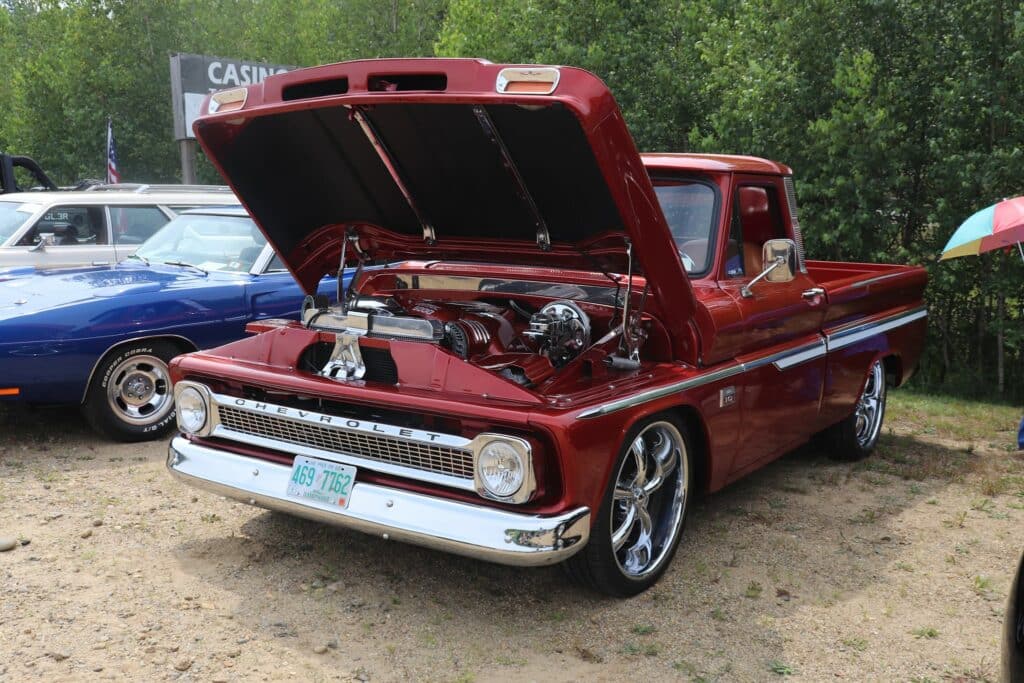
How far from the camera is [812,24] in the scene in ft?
31.6

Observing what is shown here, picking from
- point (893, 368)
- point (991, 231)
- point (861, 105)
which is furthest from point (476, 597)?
point (861, 105)

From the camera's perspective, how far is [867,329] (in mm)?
5762

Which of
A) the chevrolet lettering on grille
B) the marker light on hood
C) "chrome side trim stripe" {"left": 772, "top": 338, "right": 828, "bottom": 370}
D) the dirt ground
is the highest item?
the marker light on hood

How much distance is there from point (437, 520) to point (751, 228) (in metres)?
2.49

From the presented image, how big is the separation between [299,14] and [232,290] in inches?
841

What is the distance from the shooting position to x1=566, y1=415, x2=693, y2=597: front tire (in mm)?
3703

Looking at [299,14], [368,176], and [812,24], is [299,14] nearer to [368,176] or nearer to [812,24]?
[812,24]

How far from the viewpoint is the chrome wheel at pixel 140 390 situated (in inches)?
240

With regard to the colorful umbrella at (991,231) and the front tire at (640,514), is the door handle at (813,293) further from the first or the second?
the front tire at (640,514)

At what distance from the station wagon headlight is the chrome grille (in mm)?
84

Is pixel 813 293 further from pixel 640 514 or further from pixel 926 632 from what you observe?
pixel 926 632

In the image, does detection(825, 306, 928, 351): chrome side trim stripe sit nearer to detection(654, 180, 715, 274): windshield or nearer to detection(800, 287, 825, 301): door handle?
detection(800, 287, 825, 301): door handle

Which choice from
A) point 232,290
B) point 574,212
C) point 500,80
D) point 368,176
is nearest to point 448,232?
point 368,176

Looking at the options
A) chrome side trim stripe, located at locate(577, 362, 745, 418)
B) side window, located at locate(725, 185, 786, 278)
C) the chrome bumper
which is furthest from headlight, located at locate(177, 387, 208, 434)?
side window, located at locate(725, 185, 786, 278)
